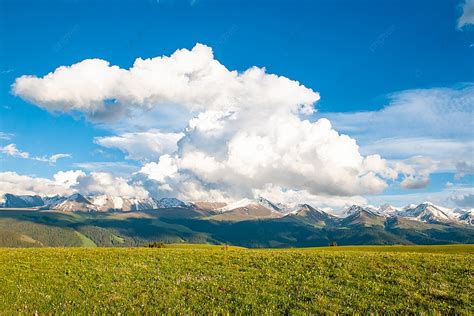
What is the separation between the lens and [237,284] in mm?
28078

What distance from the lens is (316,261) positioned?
36.4 m

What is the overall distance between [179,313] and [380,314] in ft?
35.8

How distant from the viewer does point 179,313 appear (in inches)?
834

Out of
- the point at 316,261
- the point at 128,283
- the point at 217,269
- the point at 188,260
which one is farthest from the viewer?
the point at 188,260

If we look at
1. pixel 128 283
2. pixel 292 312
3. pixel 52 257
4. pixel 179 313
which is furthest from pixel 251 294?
pixel 52 257

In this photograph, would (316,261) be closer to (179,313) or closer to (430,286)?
(430,286)

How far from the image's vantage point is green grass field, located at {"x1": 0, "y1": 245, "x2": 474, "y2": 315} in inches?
915

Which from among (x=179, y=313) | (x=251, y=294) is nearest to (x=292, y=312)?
(x=251, y=294)

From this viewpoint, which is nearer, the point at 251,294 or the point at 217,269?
the point at 251,294

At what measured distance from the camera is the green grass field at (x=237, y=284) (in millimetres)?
23234

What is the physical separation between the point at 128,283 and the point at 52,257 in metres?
15.6

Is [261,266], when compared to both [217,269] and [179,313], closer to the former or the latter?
[217,269]

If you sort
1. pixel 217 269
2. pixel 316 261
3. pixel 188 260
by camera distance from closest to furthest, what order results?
pixel 217 269
pixel 316 261
pixel 188 260

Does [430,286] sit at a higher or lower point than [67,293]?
higher
